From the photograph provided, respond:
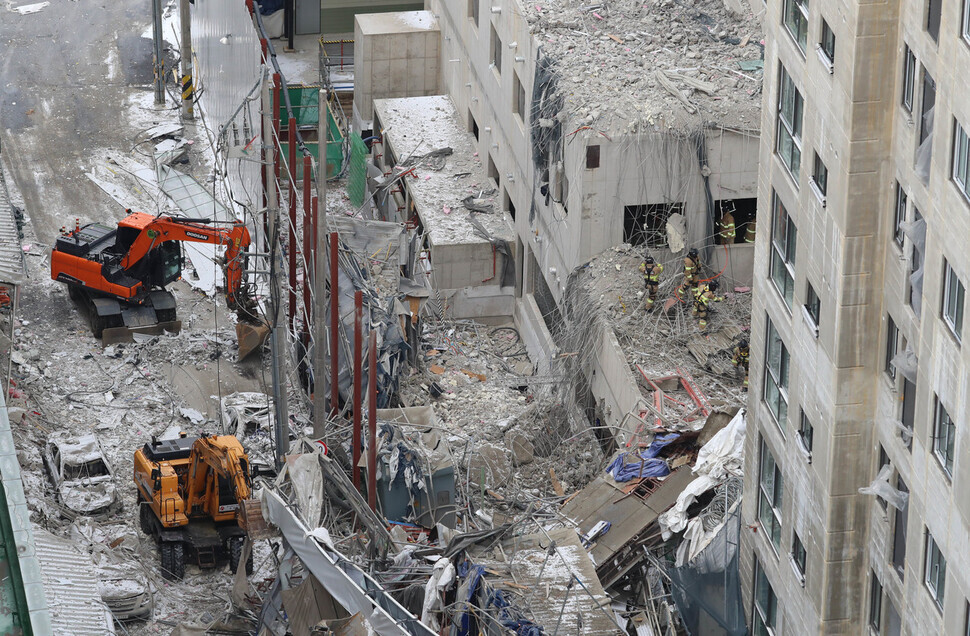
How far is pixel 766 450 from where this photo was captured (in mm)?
30984

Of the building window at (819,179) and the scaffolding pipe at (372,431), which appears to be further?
the scaffolding pipe at (372,431)

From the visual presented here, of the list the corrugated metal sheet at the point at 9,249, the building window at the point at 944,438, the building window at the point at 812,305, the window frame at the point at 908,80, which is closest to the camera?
the building window at the point at 944,438

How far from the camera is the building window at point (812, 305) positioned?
90.8 feet

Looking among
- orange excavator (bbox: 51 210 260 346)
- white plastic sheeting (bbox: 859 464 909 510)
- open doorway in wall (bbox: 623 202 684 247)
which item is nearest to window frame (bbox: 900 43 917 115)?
white plastic sheeting (bbox: 859 464 909 510)

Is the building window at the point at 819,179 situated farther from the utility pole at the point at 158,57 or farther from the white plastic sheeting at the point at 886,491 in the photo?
the utility pole at the point at 158,57

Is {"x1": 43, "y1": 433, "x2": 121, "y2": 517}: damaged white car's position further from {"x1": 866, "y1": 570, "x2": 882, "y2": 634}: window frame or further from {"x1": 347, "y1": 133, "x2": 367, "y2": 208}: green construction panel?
{"x1": 866, "y1": 570, "x2": 882, "y2": 634}: window frame

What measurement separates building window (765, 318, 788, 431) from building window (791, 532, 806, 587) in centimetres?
199

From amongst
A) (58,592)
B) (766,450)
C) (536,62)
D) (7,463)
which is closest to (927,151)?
(766,450)

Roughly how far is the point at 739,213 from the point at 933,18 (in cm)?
2119

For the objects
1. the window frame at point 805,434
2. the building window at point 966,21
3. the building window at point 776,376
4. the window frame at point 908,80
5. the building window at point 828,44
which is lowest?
the window frame at point 805,434

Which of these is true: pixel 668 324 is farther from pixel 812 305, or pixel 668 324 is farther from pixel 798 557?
pixel 812 305

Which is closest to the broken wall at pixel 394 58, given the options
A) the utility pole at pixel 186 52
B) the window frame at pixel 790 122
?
the utility pole at pixel 186 52

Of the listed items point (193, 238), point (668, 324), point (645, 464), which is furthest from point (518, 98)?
point (645, 464)

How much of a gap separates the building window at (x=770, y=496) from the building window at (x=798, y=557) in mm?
838
